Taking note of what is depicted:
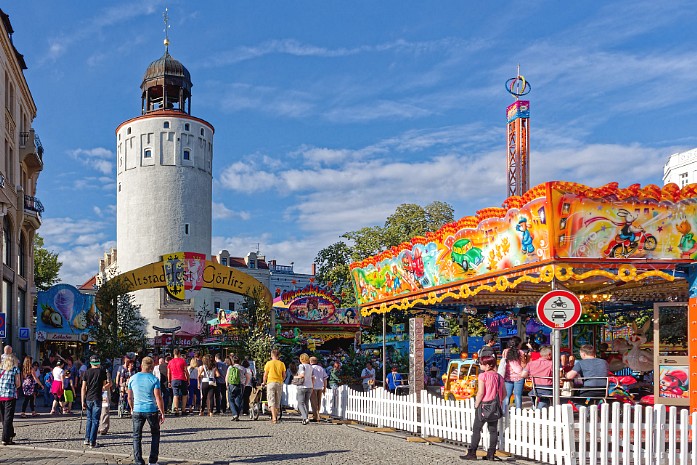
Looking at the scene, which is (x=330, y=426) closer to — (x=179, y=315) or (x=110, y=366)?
(x=110, y=366)

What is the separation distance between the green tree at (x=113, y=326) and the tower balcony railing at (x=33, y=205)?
44.8 ft

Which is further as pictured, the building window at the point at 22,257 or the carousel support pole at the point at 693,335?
the building window at the point at 22,257

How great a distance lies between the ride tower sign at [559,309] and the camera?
445 inches

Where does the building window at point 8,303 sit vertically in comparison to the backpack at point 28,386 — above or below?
above

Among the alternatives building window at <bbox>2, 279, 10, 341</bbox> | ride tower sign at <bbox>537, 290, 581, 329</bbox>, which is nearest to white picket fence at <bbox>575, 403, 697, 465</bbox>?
ride tower sign at <bbox>537, 290, 581, 329</bbox>

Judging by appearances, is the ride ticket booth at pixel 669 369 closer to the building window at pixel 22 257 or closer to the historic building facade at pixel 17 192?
the historic building facade at pixel 17 192

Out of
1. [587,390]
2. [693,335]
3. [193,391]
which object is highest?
[693,335]

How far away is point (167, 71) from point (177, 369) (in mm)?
44816

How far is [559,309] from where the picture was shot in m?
11.4

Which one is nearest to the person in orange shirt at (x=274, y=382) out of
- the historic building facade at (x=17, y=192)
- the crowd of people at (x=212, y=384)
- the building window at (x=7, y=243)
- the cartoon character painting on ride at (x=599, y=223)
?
the crowd of people at (x=212, y=384)

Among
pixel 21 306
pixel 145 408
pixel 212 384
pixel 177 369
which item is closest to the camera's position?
pixel 145 408

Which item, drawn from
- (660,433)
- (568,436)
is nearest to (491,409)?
(568,436)

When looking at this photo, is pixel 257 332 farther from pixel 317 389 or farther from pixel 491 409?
pixel 491 409

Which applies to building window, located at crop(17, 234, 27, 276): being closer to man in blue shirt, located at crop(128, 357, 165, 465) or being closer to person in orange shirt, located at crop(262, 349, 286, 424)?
person in orange shirt, located at crop(262, 349, 286, 424)
